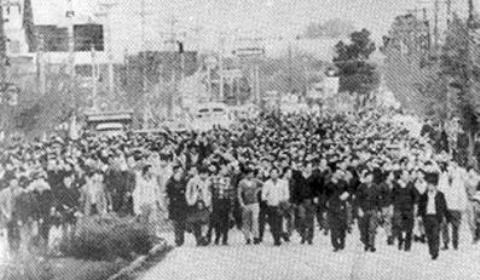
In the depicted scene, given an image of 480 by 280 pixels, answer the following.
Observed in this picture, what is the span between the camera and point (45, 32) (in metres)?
122

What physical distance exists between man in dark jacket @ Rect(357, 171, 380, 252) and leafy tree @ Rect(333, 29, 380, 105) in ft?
274

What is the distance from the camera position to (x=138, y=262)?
2009 centimetres

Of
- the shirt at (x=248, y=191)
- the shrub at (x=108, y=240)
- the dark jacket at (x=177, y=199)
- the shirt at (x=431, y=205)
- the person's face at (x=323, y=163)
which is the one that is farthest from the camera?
the person's face at (x=323, y=163)

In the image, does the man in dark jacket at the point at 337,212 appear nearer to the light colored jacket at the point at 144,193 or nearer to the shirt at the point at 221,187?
the shirt at the point at 221,187

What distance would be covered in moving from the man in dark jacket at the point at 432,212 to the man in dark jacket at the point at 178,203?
4.83 m

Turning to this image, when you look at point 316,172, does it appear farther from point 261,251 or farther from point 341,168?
point 261,251

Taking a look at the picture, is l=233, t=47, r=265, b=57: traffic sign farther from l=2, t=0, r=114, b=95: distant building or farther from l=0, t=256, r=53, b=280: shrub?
l=0, t=256, r=53, b=280: shrub

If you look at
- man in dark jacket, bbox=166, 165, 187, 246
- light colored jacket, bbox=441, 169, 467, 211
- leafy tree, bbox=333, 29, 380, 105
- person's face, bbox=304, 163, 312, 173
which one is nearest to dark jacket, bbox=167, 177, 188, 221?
man in dark jacket, bbox=166, 165, 187, 246

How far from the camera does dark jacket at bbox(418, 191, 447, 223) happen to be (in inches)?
809

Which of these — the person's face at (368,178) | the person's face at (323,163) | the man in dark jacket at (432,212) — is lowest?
the man in dark jacket at (432,212)

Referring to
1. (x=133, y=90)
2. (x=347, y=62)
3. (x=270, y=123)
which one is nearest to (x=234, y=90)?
(x=347, y=62)

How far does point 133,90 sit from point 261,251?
228 ft

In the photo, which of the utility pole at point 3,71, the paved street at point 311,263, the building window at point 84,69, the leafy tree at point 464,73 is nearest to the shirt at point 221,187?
the paved street at point 311,263

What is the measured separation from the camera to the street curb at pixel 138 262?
1850cm
